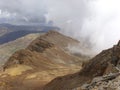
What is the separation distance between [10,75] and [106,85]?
125803 mm

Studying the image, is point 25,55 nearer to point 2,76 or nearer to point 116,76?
point 2,76

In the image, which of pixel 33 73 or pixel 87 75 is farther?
pixel 33 73

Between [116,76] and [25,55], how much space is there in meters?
152

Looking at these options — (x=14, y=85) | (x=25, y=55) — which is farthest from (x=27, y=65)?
(x=14, y=85)

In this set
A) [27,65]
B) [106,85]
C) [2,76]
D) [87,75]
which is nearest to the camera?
[106,85]

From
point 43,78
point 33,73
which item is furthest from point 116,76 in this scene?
point 33,73

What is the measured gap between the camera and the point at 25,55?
197 m

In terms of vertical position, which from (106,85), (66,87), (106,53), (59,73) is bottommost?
(106,85)

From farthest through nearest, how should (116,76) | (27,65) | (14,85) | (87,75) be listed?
(27,65), (14,85), (87,75), (116,76)

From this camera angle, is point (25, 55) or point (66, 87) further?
point (25, 55)

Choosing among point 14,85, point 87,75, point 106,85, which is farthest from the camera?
point 14,85

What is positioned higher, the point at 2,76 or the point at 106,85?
the point at 2,76

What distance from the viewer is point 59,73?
171625 mm

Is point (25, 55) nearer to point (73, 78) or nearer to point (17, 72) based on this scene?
point (17, 72)
